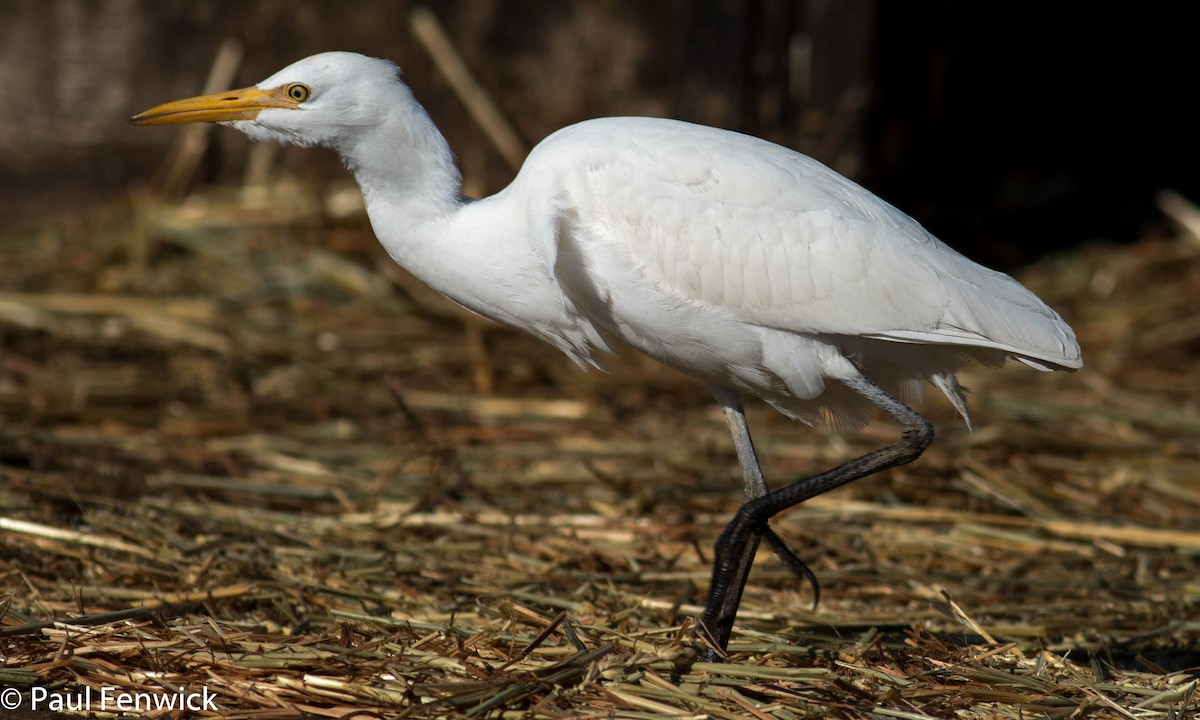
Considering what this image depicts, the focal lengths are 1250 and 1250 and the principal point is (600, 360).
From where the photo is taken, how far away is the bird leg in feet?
10.9

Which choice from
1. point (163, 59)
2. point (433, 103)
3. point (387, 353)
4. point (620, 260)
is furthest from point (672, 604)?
point (163, 59)

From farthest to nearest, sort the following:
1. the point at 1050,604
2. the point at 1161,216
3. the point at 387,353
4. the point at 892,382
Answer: the point at 1161,216
the point at 387,353
the point at 1050,604
the point at 892,382

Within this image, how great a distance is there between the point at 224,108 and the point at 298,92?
7.9 inches

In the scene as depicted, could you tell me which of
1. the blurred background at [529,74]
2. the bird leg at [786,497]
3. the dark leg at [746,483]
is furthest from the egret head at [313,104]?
the blurred background at [529,74]

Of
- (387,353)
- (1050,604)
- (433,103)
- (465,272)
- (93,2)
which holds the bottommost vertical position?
(1050,604)

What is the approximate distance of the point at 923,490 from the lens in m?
4.86

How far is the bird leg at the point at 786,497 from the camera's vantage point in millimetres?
3314

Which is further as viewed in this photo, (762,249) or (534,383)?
(534,383)

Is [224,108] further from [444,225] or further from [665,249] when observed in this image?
[665,249]

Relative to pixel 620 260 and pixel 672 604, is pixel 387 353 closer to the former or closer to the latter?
pixel 672 604

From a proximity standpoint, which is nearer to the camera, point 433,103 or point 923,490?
point 923,490

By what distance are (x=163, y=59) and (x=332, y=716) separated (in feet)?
17.6

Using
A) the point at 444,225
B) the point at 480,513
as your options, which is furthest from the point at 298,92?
the point at 480,513

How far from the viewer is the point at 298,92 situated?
3.21m
